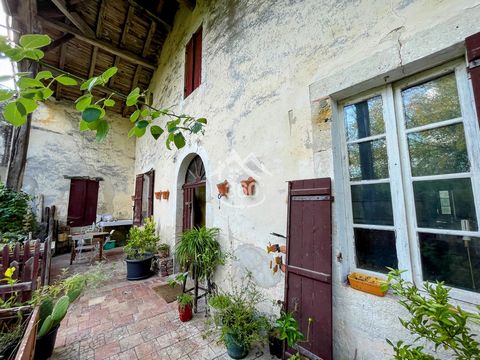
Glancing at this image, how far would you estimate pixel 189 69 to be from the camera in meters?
4.71

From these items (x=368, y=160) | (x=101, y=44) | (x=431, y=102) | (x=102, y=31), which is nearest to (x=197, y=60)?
(x=101, y=44)

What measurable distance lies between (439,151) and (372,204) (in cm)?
56

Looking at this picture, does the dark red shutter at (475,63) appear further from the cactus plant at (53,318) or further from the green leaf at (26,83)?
the cactus plant at (53,318)

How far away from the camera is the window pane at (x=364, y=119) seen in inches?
68.4

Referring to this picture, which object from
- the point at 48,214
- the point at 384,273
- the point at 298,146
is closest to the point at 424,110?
the point at 298,146

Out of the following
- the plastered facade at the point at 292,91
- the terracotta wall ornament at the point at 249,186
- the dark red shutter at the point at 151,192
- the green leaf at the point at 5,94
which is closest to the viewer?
the green leaf at the point at 5,94

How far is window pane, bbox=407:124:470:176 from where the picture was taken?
4.50ft

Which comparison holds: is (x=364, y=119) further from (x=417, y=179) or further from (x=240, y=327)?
(x=240, y=327)

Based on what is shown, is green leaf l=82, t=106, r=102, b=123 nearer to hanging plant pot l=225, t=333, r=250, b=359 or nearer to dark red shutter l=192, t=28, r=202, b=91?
hanging plant pot l=225, t=333, r=250, b=359

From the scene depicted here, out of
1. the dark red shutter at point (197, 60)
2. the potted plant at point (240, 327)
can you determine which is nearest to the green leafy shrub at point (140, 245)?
the potted plant at point (240, 327)

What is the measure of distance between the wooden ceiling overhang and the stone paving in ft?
16.1

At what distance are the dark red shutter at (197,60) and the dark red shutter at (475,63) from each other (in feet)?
12.6

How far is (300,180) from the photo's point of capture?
2059 mm

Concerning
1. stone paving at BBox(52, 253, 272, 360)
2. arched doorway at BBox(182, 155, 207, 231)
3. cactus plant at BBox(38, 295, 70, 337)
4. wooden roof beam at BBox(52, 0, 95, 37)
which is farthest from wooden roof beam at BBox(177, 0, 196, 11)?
stone paving at BBox(52, 253, 272, 360)
